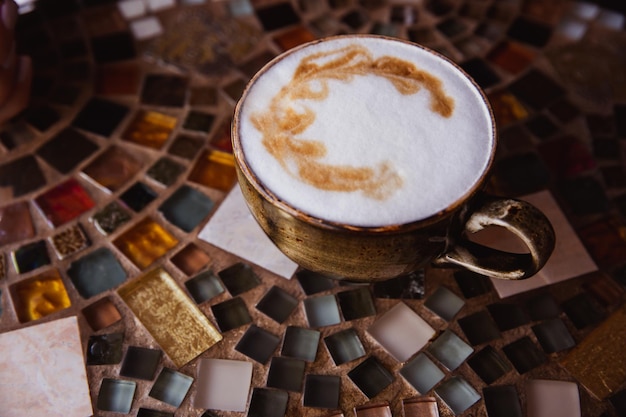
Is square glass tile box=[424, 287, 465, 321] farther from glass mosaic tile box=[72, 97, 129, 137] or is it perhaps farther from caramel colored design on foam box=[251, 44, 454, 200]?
glass mosaic tile box=[72, 97, 129, 137]

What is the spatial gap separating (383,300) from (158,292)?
0.22 metres

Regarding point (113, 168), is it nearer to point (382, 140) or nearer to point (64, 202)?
point (64, 202)

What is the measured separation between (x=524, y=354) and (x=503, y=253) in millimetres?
110

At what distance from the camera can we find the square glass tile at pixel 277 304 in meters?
0.60

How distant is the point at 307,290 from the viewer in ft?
2.03

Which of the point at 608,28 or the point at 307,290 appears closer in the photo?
the point at 307,290

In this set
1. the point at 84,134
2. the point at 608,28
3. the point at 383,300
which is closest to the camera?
the point at 383,300

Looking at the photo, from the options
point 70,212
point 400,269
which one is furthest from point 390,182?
point 70,212

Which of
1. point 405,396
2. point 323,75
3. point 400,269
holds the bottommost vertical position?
point 405,396

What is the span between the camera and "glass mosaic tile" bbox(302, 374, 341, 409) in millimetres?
Result: 555

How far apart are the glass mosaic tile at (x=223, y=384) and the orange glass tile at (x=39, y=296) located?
160 millimetres

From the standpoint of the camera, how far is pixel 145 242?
0.65 meters

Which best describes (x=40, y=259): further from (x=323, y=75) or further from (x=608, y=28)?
(x=608, y=28)

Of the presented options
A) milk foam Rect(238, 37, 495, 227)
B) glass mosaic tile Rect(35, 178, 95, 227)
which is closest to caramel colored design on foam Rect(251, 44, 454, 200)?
milk foam Rect(238, 37, 495, 227)
